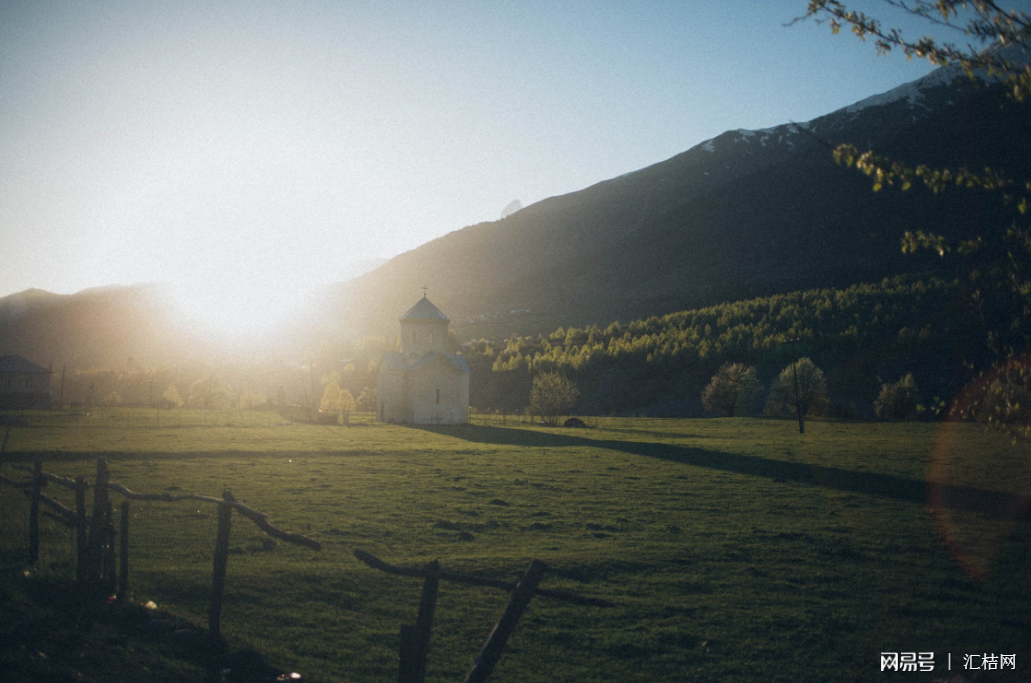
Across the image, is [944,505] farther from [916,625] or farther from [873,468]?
[916,625]

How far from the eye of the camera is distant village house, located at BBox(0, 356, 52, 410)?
231 ft

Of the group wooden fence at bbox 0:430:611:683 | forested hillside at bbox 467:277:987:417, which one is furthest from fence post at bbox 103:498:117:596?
forested hillside at bbox 467:277:987:417

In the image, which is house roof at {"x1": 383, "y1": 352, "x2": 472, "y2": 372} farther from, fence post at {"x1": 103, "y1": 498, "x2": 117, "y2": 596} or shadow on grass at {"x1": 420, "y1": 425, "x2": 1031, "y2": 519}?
fence post at {"x1": 103, "y1": 498, "x2": 117, "y2": 596}

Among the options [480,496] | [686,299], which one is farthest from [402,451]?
[686,299]

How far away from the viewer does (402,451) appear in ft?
107

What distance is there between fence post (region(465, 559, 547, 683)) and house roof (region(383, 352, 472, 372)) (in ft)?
163

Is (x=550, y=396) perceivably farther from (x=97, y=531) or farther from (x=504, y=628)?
(x=504, y=628)

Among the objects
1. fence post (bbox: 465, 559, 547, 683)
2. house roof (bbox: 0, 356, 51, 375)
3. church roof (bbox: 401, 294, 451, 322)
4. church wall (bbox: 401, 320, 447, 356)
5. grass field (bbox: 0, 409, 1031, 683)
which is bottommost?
grass field (bbox: 0, 409, 1031, 683)

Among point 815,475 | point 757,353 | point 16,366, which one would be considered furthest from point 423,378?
point 757,353

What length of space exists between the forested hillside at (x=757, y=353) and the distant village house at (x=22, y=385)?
57416 mm

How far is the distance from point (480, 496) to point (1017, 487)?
63.5 feet

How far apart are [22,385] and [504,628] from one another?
87700 millimetres

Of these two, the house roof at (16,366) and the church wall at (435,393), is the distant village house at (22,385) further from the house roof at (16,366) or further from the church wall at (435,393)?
the church wall at (435,393)

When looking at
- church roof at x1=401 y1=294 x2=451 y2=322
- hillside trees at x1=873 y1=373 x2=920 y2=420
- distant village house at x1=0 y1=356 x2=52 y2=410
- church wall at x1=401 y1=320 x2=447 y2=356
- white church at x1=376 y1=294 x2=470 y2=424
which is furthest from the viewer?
distant village house at x1=0 y1=356 x2=52 y2=410
